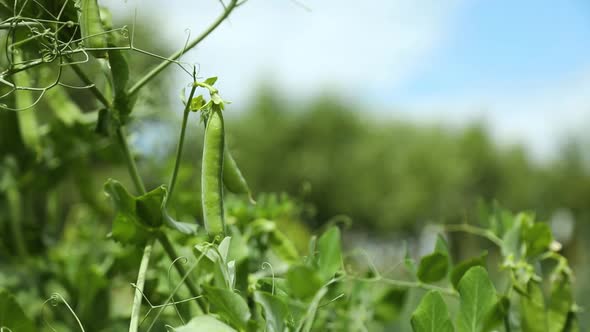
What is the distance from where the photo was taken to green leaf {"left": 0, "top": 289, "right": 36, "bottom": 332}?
512 millimetres

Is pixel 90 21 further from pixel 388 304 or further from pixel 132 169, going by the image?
pixel 388 304

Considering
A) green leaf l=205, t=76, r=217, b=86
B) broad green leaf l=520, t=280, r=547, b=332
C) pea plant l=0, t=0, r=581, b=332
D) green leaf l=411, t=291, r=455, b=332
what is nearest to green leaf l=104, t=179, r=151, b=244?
pea plant l=0, t=0, r=581, b=332

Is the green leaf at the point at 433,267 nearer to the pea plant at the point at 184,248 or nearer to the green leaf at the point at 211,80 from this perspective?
the pea plant at the point at 184,248

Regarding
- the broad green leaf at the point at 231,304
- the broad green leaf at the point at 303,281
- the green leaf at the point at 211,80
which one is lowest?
the broad green leaf at the point at 231,304

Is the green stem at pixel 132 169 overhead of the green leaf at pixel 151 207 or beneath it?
overhead

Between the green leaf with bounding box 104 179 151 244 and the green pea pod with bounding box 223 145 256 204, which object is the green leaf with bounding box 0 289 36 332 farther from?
the green pea pod with bounding box 223 145 256 204

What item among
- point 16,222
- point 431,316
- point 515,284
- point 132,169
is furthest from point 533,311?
point 16,222

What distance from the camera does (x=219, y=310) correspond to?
16.8 inches

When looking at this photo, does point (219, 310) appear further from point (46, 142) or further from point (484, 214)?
point (46, 142)

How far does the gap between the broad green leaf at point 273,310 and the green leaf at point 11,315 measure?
242mm

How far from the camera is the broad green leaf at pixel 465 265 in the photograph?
1.94ft

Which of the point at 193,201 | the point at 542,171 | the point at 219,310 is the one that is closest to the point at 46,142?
the point at 193,201

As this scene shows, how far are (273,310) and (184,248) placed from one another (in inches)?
12.7

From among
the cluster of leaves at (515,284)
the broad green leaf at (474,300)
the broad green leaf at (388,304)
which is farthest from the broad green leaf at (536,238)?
the broad green leaf at (388,304)
